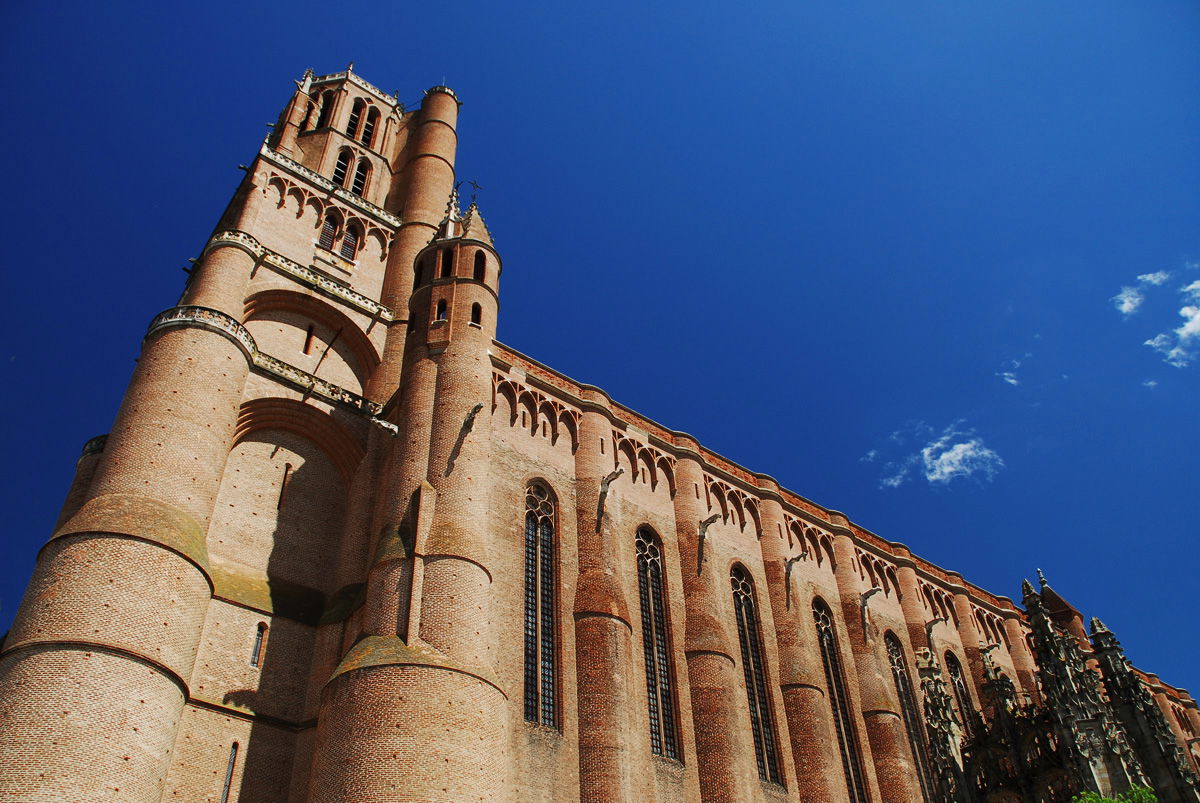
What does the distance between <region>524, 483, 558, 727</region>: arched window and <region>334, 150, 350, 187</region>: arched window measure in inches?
758

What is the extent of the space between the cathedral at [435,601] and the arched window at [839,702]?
0.10 m

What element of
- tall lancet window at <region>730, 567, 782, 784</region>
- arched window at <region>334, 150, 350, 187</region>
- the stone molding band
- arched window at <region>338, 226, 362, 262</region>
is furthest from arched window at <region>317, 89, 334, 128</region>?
tall lancet window at <region>730, 567, 782, 784</region>

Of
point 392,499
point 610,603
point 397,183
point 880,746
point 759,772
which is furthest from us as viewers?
point 397,183

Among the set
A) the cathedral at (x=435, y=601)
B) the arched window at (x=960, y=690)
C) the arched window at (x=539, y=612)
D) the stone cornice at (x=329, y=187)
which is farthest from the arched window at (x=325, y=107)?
the arched window at (x=960, y=690)

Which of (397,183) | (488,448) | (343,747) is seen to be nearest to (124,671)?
(343,747)

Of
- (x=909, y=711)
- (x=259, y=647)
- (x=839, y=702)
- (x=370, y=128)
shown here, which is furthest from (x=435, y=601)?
(x=370, y=128)

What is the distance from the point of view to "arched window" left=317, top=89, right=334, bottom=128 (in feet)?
135

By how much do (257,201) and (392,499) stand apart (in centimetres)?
1524

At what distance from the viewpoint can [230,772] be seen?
65.7 ft

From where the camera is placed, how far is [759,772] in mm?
27281

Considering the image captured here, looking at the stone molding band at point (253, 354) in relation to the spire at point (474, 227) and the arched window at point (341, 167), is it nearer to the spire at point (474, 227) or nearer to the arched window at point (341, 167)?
the spire at point (474, 227)

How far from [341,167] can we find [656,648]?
2550 cm

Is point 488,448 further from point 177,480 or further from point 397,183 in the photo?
point 397,183

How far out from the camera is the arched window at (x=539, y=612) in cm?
2300
